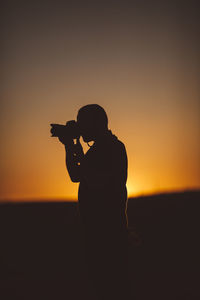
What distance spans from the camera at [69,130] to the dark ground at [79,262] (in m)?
0.92

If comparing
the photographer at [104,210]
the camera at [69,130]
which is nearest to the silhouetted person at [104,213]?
the photographer at [104,210]

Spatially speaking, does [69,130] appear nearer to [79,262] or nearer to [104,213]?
[104,213]

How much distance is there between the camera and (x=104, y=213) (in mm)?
2998

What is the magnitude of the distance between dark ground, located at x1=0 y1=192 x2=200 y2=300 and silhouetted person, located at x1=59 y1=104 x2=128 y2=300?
183mm

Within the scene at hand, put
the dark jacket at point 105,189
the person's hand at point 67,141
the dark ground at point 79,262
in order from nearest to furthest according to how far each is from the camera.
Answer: the dark jacket at point 105,189 → the person's hand at point 67,141 → the dark ground at point 79,262

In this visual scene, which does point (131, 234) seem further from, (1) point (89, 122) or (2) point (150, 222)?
(2) point (150, 222)

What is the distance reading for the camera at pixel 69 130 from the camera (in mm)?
3143

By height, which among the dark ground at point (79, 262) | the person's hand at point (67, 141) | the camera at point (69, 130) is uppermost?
the camera at point (69, 130)

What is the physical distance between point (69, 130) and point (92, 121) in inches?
7.7

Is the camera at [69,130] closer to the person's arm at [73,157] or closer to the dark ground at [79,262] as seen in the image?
the person's arm at [73,157]

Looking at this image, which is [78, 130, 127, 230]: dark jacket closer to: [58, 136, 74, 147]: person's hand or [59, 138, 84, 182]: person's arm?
[59, 138, 84, 182]: person's arm

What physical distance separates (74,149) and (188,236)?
492 inches

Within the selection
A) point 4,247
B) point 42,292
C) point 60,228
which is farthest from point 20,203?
point 42,292

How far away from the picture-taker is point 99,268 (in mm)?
3012
